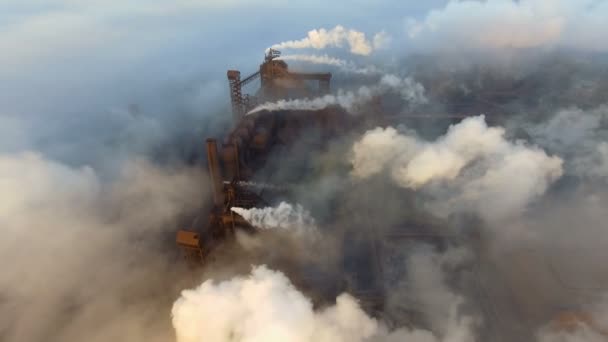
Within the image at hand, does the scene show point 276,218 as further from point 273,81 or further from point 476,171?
point 273,81

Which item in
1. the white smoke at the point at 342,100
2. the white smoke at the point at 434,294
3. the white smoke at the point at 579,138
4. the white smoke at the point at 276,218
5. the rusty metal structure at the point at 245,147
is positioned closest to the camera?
the white smoke at the point at 434,294

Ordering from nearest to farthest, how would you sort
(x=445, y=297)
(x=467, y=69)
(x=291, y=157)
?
(x=445, y=297) → (x=291, y=157) → (x=467, y=69)

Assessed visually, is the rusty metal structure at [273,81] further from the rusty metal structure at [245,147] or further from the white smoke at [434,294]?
the white smoke at [434,294]

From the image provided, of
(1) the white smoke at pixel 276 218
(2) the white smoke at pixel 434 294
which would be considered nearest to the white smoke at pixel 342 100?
(1) the white smoke at pixel 276 218

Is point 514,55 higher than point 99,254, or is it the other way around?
point 514,55

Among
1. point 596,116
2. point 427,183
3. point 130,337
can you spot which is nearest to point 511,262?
point 427,183

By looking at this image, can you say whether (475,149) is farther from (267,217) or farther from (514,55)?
(514,55)
